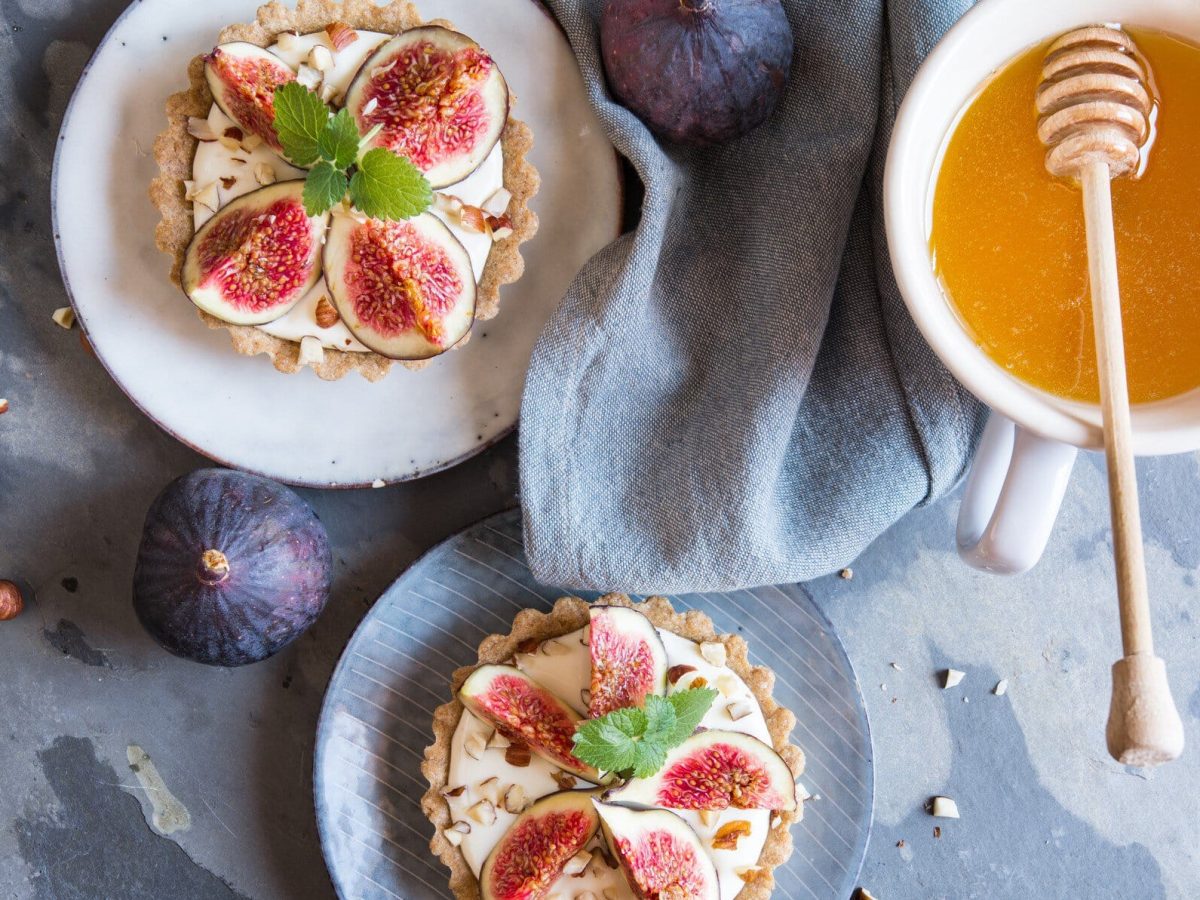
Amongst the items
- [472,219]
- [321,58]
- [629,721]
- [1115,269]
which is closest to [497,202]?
[472,219]

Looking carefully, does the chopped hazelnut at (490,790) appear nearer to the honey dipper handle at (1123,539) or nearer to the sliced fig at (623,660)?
the sliced fig at (623,660)

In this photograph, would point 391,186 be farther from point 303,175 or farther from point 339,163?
point 303,175

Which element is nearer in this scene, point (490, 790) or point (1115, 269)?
point (1115, 269)

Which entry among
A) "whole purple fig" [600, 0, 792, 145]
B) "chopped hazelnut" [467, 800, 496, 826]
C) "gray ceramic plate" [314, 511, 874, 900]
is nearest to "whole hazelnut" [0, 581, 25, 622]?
"gray ceramic plate" [314, 511, 874, 900]

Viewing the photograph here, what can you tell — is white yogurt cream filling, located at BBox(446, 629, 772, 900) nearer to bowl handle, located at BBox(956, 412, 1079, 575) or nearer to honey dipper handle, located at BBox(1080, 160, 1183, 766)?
bowl handle, located at BBox(956, 412, 1079, 575)

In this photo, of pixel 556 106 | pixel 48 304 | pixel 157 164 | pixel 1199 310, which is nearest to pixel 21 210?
pixel 48 304

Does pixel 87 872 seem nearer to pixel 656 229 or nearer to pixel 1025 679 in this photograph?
pixel 656 229
